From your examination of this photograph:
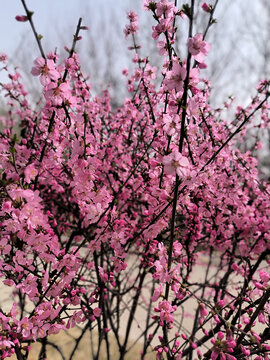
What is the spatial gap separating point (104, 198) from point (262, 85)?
1943mm

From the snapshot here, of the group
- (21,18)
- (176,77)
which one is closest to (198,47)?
(176,77)

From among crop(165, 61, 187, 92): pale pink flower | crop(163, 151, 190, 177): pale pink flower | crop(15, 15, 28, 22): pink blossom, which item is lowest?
crop(163, 151, 190, 177): pale pink flower

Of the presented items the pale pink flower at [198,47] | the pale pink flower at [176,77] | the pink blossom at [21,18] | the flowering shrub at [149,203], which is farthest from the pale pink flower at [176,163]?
the pink blossom at [21,18]

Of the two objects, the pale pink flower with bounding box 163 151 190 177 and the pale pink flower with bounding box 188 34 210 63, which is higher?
the pale pink flower with bounding box 188 34 210 63

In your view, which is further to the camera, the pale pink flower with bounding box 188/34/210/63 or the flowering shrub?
the flowering shrub

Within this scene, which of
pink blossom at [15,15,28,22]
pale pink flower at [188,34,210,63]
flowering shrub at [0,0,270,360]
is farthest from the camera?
flowering shrub at [0,0,270,360]

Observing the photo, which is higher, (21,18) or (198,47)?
(21,18)

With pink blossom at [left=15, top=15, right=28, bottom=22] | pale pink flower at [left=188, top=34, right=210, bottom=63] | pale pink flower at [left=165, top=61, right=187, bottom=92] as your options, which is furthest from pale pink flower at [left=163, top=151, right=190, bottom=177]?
pink blossom at [left=15, top=15, right=28, bottom=22]

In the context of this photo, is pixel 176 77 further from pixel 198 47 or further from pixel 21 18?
pixel 21 18

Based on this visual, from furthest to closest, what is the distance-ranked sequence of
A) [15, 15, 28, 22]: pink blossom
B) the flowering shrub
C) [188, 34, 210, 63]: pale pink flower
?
the flowering shrub → [15, 15, 28, 22]: pink blossom → [188, 34, 210, 63]: pale pink flower

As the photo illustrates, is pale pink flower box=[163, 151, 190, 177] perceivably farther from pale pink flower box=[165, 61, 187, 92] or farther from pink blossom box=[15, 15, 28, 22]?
pink blossom box=[15, 15, 28, 22]

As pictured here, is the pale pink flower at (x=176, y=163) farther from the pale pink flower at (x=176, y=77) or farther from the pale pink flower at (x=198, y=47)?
the pale pink flower at (x=198, y=47)

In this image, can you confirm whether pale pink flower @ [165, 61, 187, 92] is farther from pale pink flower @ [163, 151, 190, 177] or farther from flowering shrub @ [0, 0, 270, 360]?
pale pink flower @ [163, 151, 190, 177]

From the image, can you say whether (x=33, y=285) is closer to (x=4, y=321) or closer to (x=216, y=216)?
(x=4, y=321)
